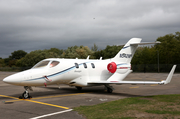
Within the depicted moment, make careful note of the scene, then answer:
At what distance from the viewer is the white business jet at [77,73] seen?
11.2m

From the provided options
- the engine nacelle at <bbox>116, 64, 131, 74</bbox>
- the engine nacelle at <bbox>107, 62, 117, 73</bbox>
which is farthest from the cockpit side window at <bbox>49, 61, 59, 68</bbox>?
the engine nacelle at <bbox>116, 64, 131, 74</bbox>

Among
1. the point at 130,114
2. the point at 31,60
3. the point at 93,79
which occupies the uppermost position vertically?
the point at 31,60

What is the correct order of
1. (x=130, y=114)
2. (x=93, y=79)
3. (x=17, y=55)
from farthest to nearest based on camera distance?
(x=17, y=55)
(x=93, y=79)
(x=130, y=114)

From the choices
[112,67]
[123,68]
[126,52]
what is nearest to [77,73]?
[112,67]

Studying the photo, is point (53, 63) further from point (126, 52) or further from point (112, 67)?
point (126, 52)

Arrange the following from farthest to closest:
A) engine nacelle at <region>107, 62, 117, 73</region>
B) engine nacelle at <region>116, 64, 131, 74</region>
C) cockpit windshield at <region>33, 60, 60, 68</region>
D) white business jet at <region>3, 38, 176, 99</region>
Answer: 1. engine nacelle at <region>116, 64, 131, 74</region>
2. engine nacelle at <region>107, 62, 117, 73</region>
3. cockpit windshield at <region>33, 60, 60, 68</region>
4. white business jet at <region>3, 38, 176, 99</region>

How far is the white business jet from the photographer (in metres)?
11.2

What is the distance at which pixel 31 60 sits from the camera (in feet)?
241

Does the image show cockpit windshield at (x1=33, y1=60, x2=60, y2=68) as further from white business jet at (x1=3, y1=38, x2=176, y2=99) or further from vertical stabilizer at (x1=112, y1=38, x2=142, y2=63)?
vertical stabilizer at (x1=112, y1=38, x2=142, y2=63)

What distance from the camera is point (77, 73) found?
45.9ft

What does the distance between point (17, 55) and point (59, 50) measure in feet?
101

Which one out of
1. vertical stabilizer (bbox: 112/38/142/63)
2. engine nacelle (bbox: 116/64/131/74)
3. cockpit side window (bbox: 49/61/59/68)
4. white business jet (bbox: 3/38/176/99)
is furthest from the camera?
vertical stabilizer (bbox: 112/38/142/63)

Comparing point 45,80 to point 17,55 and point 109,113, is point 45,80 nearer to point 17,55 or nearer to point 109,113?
point 109,113

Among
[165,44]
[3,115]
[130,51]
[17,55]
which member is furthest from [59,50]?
[3,115]
